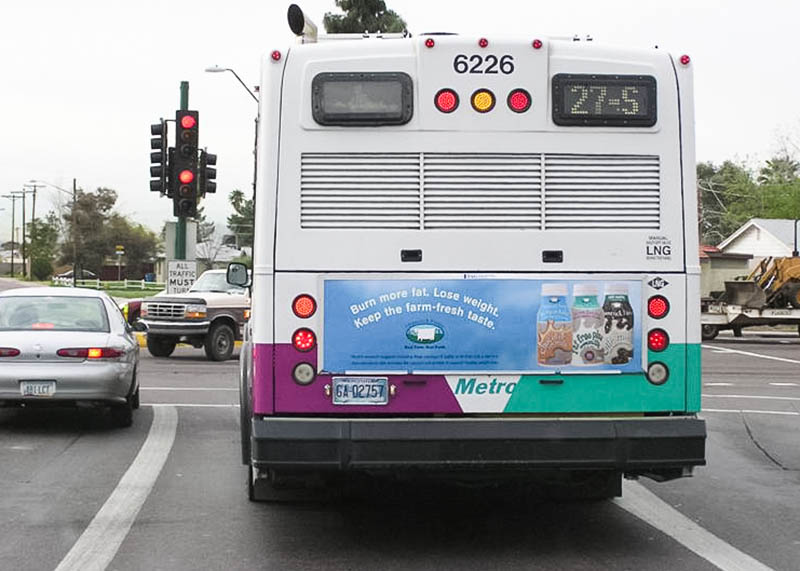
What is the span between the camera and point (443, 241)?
688 centimetres

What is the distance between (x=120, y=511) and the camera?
Answer: 8273 millimetres

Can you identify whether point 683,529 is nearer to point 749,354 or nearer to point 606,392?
point 606,392

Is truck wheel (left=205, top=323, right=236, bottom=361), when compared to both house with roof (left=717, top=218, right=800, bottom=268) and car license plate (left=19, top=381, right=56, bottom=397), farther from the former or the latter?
house with roof (left=717, top=218, right=800, bottom=268)

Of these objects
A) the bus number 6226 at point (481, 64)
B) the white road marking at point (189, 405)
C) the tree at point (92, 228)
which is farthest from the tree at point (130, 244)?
the bus number 6226 at point (481, 64)

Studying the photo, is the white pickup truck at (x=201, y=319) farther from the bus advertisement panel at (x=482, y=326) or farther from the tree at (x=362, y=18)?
the tree at (x=362, y=18)

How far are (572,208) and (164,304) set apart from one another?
16227mm

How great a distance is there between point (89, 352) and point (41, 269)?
110254mm


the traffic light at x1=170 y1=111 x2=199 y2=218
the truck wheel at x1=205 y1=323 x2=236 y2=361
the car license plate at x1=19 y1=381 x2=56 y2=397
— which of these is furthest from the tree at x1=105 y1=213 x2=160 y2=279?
the car license plate at x1=19 y1=381 x2=56 y2=397

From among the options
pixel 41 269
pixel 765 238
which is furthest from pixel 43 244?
pixel 765 238

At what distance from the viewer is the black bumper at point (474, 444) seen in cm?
664

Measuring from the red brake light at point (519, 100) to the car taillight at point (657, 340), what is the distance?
148 cm

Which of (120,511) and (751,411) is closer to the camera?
(120,511)

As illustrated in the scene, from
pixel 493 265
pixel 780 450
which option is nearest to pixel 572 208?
pixel 493 265

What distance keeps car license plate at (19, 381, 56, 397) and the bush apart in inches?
4341
